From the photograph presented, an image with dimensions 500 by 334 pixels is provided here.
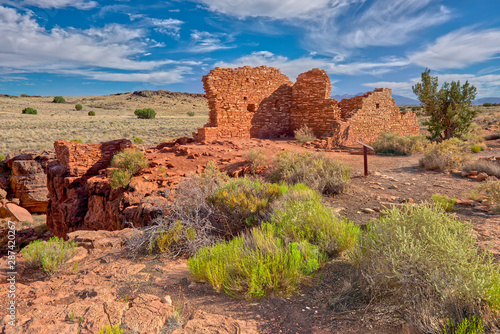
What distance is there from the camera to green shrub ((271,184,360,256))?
3658mm

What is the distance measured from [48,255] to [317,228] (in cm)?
369

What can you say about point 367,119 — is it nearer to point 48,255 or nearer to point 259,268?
point 259,268

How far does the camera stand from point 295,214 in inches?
167

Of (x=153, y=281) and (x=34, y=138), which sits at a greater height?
(x=34, y=138)

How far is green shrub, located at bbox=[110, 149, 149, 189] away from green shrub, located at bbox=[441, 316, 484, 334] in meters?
8.37

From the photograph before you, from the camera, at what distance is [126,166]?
9172 mm

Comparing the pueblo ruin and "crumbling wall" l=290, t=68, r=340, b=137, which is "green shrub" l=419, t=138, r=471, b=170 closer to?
the pueblo ruin

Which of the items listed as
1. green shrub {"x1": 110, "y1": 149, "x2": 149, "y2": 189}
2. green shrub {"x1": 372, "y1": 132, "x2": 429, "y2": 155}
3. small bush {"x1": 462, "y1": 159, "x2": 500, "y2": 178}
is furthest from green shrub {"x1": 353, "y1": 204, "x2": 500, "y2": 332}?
green shrub {"x1": 372, "y1": 132, "x2": 429, "y2": 155}

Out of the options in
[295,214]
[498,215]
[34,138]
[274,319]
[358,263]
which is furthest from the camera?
[34,138]

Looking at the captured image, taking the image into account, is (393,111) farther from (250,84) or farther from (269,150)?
(269,150)

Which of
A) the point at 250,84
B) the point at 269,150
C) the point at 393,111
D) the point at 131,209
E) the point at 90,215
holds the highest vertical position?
the point at 250,84

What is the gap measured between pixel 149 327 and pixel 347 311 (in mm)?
1739

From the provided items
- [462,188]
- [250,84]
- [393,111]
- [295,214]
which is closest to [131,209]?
[295,214]

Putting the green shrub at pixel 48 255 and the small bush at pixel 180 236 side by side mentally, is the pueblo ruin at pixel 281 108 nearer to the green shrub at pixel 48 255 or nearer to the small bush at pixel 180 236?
the small bush at pixel 180 236
